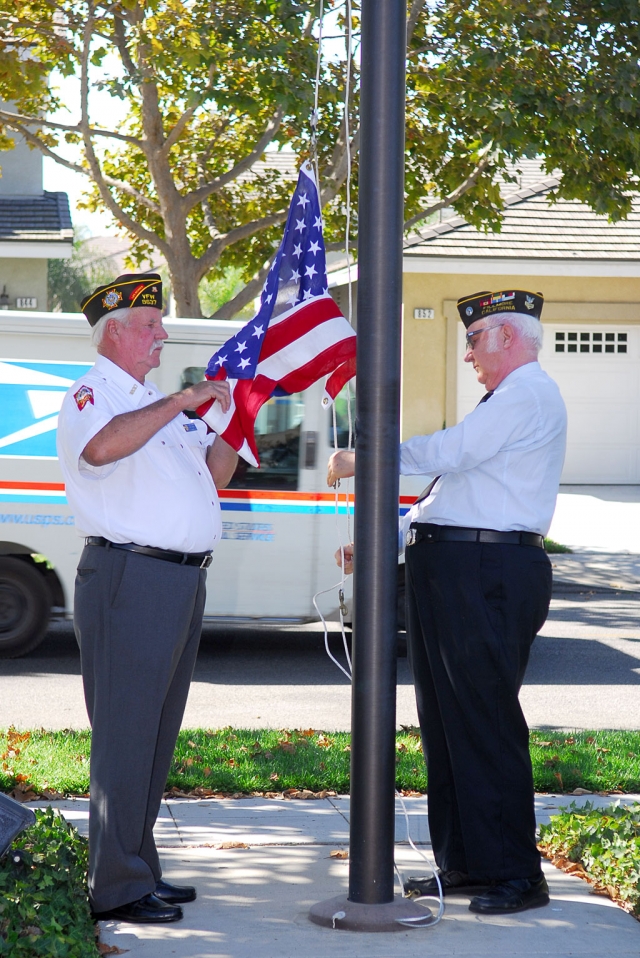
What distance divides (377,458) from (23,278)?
50.2 ft

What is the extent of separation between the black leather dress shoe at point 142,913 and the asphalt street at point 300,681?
10.3 feet

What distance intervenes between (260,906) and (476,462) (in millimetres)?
1654

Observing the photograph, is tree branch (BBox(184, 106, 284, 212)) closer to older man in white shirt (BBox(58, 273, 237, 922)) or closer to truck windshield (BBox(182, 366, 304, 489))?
truck windshield (BBox(182, 366, 304, 489))

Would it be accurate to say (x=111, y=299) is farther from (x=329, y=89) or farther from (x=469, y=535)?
(x=329, y=89)

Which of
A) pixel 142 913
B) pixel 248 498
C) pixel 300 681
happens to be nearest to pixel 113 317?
pixel 142 913

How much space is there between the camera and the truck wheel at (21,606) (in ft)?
27.7

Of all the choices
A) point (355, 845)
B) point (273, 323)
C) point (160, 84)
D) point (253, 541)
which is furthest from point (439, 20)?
point (355, 845)

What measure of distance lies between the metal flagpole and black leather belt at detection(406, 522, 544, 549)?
0.29m

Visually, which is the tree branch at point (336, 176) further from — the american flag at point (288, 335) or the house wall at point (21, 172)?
the house wall at point (21, 172)

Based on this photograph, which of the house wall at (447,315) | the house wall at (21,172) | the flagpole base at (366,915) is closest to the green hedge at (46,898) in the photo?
the flagpole base at (366,915)

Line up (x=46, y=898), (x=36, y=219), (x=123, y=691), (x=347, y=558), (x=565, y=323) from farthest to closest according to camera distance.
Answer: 1. (x=565, y=323)
2. (x=36, y=219)
3. (x=347, y=558)
4. (x=123, y=691)
5. (x=46, y=898)

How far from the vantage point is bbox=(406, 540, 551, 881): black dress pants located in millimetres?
3777

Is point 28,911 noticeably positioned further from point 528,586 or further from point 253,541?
point 253,541

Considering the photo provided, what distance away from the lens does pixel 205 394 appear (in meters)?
3.56
